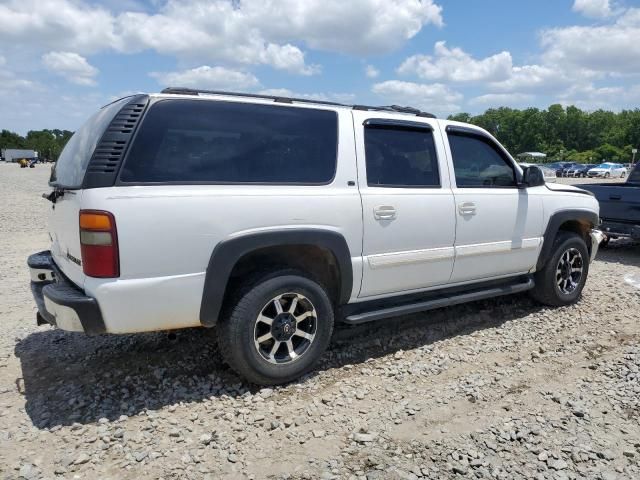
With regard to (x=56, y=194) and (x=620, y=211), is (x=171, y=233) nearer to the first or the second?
(x=56, y=194)

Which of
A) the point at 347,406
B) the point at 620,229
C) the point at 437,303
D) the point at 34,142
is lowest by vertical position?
the point at 347,406

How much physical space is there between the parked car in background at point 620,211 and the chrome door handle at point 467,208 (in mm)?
4899

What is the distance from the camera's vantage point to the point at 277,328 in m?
3.46

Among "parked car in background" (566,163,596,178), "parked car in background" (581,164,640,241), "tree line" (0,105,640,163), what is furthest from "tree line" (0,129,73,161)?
"parked car in background" (581,164,640,241)

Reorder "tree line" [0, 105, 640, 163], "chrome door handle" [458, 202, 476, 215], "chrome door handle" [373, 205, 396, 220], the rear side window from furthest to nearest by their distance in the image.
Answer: "tree line" [0, 105, 640, 163] → "chrome door handle" [458, 202, 476, 215] → "chrome door handle" [373, 205, 396, 220] → the rear side window

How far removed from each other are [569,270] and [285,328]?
11.5 feet

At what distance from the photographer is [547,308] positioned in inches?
210

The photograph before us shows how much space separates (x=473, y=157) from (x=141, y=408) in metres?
3.44

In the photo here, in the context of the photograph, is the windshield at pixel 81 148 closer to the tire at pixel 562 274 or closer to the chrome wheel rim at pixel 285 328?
the chrome wheel rim at pixel 285 328

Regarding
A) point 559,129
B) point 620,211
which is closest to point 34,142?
point 559,129

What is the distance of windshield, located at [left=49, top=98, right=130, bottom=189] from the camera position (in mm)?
3078


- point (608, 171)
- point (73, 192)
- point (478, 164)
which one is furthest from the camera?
point (608, 171)

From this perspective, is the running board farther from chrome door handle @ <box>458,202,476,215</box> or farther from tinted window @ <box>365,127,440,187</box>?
tinted window @ <box>365,127,440,187</box>

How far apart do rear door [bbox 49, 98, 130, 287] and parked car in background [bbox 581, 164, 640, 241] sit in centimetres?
773
